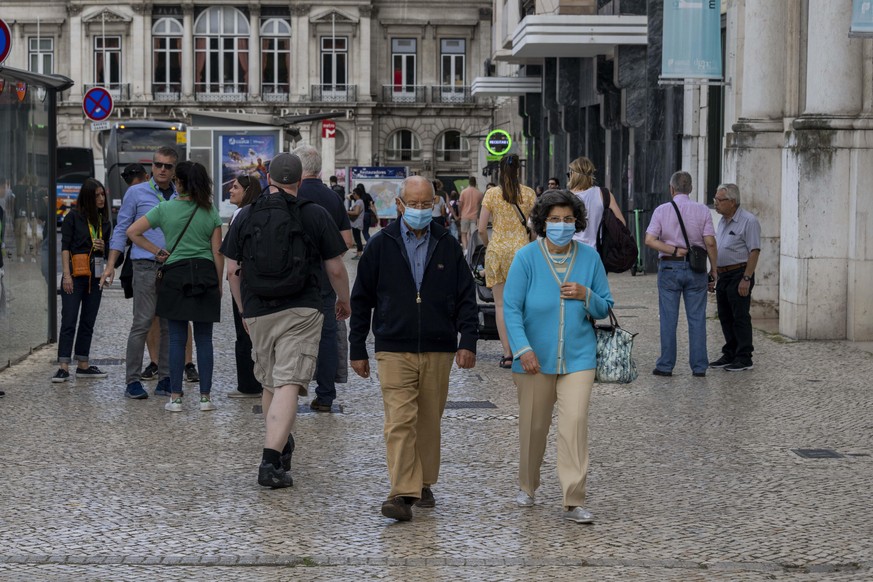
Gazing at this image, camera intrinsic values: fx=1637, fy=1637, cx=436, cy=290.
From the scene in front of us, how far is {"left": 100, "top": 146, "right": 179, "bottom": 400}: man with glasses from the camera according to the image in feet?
37.7

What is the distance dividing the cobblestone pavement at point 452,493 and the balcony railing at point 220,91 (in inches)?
2815

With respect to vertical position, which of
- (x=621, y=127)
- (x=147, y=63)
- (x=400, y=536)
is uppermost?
(x=147, y=63)

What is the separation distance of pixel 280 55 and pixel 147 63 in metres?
6.68

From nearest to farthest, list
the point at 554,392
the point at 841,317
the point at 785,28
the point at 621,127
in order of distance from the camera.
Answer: the point at 554,392, the point at 841,317, the point at 785,28, the point at 621,127

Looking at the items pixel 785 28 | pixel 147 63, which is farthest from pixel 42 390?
pixel 147 63

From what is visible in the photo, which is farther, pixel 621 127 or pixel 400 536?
pixel 621 127

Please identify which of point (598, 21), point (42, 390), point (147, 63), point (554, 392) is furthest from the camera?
point (147, 63)

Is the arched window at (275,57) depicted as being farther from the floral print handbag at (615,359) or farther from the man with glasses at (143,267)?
the floral print handbag at (615,359)

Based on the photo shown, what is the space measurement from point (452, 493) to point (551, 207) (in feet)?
5.08

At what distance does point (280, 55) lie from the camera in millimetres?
83188

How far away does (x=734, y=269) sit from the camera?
13414 mm

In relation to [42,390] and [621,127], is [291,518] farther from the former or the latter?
[621,127]

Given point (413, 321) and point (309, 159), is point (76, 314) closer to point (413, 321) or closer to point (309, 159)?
point (309, 159)

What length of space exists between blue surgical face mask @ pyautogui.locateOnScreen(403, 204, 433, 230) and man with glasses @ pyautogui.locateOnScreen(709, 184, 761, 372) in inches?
245
